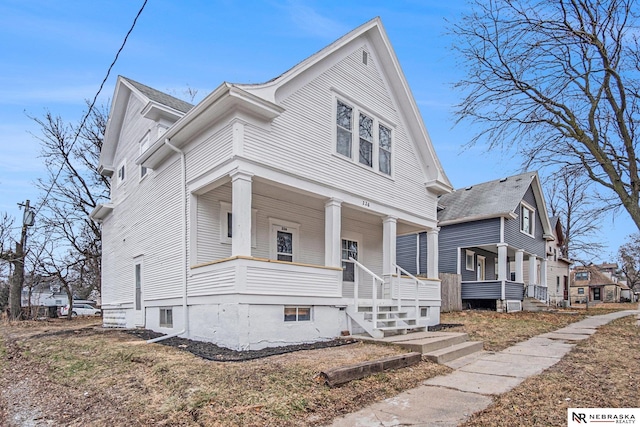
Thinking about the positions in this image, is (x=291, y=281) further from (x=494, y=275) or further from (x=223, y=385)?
(x=494, y=275)

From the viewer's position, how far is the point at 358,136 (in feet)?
36.0

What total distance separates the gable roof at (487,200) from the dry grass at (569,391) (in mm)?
12953

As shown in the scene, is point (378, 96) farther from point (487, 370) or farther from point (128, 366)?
point (128, 366)

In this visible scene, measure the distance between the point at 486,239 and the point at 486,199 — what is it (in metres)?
2.26

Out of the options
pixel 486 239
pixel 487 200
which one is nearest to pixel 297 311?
pixel 486 239

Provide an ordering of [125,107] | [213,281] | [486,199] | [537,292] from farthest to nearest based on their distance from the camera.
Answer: [537,292] < [486,199] < [125,107] < [213,281]

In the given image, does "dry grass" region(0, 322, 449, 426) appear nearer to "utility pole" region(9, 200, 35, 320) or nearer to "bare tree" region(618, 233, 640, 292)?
"utility pole" region(9, 200, 35, 320)

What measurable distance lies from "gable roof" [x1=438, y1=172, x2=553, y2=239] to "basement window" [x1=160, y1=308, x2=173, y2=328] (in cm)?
1496

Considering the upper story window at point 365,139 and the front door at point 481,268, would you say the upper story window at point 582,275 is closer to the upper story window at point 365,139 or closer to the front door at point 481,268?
the front door at point 481,268

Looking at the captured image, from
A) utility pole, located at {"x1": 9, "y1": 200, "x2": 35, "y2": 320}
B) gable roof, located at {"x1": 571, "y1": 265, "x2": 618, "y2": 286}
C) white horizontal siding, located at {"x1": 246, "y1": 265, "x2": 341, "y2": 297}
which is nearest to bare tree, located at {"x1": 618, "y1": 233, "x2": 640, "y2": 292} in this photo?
gable roof, located at {"x1": 571, "y1": 265, "x2": 618, "y2": 286}

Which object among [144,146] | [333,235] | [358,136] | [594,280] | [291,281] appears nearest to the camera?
[291,281]

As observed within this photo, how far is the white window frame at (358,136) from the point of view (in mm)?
10436

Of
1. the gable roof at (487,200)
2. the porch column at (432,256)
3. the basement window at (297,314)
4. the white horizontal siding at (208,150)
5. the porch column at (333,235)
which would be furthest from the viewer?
the gable roof at (487,200)

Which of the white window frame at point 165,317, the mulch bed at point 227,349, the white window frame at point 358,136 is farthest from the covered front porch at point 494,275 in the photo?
the white window frame at point 165,317
